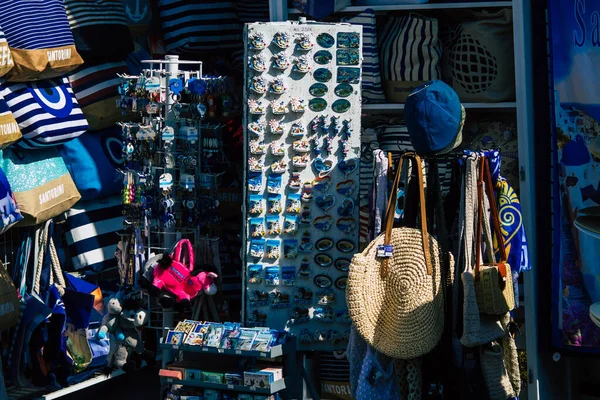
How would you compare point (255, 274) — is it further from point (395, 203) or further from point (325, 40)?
point (325, 40)

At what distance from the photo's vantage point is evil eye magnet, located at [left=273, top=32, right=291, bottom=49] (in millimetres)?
4859

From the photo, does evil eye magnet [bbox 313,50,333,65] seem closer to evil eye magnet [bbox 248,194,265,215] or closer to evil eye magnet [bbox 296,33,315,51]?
evil eye magnet [bbox 296,33,315,51]

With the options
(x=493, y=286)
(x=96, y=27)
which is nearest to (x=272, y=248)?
(x=493, y=286)

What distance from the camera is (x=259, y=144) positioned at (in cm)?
489

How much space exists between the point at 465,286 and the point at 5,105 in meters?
2.30

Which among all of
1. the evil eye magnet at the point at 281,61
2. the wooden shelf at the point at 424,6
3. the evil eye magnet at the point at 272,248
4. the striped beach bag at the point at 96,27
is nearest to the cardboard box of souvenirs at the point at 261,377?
the evil eye magnet at the point at 272,248

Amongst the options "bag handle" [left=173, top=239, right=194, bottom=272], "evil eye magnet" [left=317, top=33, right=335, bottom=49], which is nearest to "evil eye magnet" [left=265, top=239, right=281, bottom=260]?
"bag handle" [left=173, top=239, right=194, bottom=272]

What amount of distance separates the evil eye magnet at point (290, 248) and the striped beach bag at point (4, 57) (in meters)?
1.51

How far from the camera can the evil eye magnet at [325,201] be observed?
16.0 ft

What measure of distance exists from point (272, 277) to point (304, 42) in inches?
40.3

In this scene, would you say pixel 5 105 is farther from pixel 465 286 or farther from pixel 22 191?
pixel 465 286

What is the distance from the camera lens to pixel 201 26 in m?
5.80

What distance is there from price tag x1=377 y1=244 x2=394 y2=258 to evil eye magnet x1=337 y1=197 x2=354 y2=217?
2.04 feet

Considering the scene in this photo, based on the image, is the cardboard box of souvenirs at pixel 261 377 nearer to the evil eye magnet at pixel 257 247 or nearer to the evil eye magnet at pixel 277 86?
the evil eye magnet at pixel 257 247
